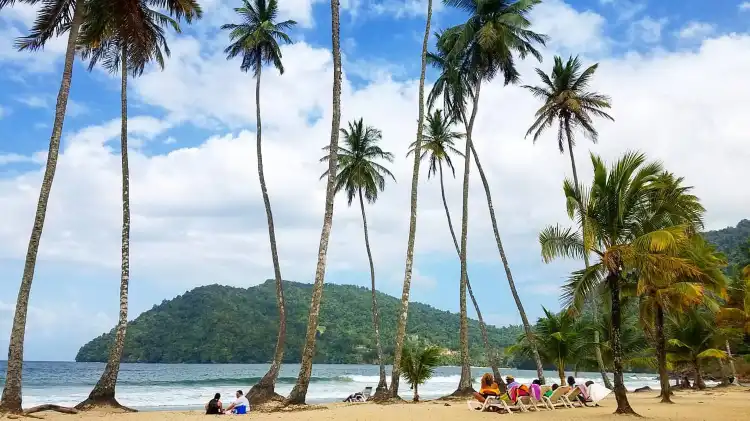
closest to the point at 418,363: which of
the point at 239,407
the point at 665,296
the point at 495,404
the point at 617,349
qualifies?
the point at 495,404

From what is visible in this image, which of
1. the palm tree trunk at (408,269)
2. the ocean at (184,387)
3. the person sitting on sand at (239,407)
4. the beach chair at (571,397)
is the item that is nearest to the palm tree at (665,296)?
the beach chair at (571,397)

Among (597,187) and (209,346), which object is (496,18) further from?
(209,346)

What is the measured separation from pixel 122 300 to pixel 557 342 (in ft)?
57.1

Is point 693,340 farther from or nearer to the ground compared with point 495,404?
farther from the ground

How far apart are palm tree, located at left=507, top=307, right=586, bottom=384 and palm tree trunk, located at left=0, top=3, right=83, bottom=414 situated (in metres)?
18.4

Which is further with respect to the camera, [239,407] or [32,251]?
[239,407]

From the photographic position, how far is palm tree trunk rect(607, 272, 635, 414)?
45.1 ft

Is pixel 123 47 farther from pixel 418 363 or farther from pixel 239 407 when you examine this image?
pixel 418 363

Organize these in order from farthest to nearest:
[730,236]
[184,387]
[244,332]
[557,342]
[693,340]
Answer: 1. [244,332]
2. [730,236]
3. [184,387]
4. [693,340]
5. [557,342]

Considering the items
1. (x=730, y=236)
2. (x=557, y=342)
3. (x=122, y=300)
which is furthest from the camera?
(x=730, y=236)

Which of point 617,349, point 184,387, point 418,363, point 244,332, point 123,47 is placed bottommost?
point 184,387

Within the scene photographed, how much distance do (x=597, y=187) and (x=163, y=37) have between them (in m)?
14.8

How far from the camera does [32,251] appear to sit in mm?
13516

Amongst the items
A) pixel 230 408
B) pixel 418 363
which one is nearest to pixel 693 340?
pixel 418 363
